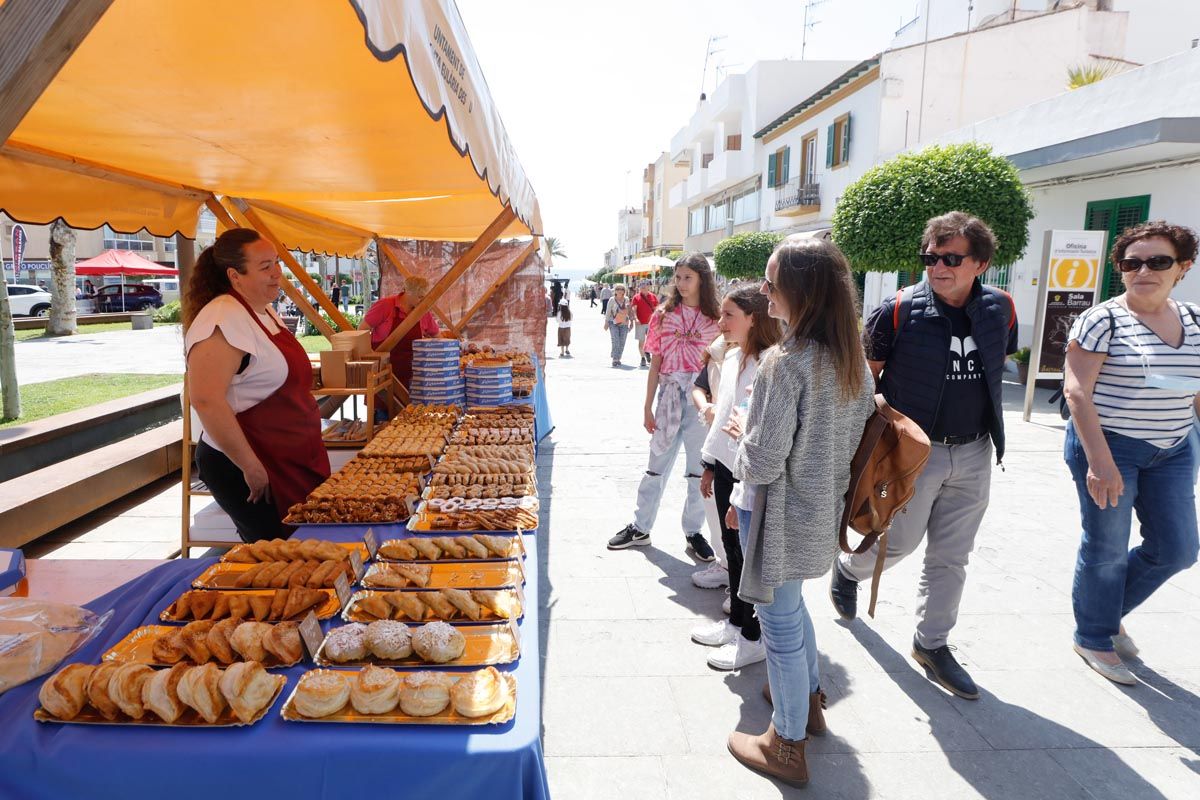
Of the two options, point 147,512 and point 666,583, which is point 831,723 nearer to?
point 666,583

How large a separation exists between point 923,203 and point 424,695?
12.0 m

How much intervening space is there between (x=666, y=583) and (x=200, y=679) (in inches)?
119

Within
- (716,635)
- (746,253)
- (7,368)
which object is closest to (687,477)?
(716,635)

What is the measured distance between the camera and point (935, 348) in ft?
9.59

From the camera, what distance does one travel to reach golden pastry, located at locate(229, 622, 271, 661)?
1.79 metres

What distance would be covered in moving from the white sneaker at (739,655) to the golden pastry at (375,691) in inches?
78.9

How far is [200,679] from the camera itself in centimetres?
159

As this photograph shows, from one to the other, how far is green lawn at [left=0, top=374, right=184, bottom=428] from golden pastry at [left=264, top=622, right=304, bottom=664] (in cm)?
→ 821

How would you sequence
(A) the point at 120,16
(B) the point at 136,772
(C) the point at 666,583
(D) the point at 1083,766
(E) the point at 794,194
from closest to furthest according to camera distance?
(B) the point at 136,772 → (A) the point at 120,16 → (D) the point at 1083,766 → (C) the point at 666,583 → (E) the point at 794,194

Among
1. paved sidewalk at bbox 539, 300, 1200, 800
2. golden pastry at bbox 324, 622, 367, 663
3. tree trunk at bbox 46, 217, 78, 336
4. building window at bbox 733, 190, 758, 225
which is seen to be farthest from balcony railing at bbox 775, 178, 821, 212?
golden pastry at bbox 324, 622, 367, 663

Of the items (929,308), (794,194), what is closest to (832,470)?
(929,308)

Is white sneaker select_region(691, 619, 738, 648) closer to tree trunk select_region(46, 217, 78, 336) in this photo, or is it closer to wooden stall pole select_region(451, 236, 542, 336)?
wooden stall pole select_region(451, 236, 542, 336)

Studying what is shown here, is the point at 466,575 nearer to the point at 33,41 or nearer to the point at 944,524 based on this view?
the point at 33,41

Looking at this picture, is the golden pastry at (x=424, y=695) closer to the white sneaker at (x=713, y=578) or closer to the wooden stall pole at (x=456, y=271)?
the white sneaker at (x=713, y=578)
